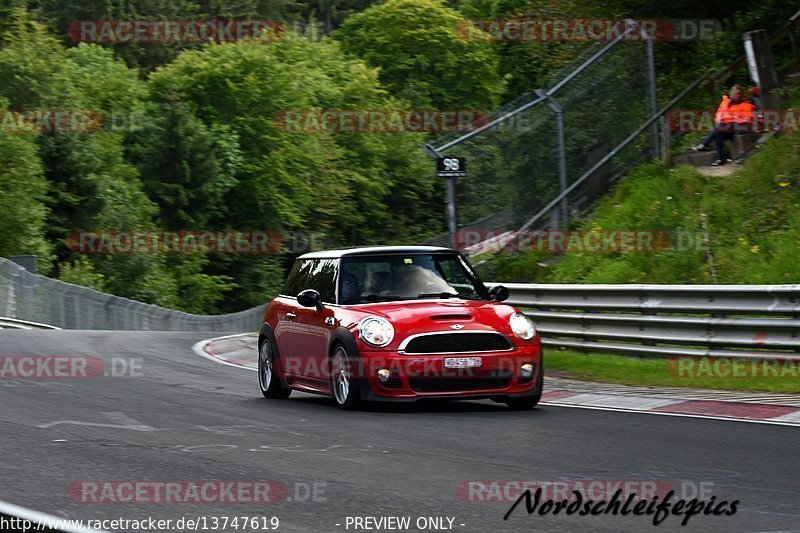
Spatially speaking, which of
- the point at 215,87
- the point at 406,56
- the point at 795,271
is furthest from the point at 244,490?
the point at 406,56

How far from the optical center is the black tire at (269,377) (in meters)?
14.1

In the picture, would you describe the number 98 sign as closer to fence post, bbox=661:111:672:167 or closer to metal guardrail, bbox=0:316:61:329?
fence post, bbox=661:111:672:167

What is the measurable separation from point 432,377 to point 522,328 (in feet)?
3.30

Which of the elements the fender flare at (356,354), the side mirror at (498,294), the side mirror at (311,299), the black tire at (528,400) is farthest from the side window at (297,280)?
the black tire at (528,400)

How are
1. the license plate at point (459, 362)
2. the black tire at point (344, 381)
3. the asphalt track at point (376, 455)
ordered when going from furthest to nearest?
the black tire at point (344, 381)
the license plate at point (459, 362)
the asphalt track at point (376, 455)

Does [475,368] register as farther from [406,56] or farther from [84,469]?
[406,56]

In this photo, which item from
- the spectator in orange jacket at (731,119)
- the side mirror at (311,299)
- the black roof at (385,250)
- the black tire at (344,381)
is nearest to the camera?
the black tire at (344,381)

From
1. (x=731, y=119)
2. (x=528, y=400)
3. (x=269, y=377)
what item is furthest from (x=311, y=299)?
(x=731, y=119)

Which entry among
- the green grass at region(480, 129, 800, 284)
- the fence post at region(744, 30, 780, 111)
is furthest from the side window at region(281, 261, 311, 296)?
the fence post at region(744, 30, 780, 111)

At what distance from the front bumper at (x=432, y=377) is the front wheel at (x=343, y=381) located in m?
0.19

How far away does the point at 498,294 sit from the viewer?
12.9m

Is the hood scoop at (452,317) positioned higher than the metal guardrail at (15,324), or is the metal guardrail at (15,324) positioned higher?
the hood scoop at (452,317)

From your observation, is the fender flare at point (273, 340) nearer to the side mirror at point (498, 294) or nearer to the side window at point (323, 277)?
the side window at point (323, 277)

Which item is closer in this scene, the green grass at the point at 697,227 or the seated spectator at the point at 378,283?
the seated spectator at the point at 378,283
